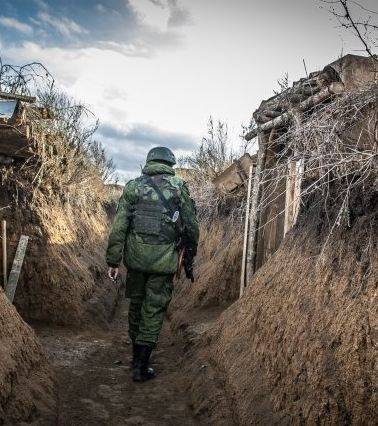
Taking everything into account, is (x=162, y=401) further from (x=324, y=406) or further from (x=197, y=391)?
(x=324, y=406)

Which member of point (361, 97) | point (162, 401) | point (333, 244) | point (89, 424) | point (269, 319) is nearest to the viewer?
point (361, 97)

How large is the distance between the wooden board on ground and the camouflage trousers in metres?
2.54

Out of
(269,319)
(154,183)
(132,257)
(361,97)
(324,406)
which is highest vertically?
(361,97)

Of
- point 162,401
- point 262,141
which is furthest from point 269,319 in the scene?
point 262,141

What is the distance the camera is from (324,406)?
200cm

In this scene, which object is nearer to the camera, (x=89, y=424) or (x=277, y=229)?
(x=89, y=424)

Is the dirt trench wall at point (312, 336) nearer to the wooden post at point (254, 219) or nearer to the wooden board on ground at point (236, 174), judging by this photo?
the wooden post at point (254, 219)

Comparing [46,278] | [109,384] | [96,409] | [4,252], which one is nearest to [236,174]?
[46,278]

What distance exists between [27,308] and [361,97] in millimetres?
4870

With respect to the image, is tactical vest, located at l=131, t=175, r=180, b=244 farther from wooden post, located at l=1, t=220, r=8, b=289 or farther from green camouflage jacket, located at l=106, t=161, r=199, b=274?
wooden post, located at l=1, t=220, r=8, b=289

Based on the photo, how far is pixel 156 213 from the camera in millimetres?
4051

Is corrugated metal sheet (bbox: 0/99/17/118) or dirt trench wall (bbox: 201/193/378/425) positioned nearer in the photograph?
dirt trench wall (bbox: 201/193/378/425)

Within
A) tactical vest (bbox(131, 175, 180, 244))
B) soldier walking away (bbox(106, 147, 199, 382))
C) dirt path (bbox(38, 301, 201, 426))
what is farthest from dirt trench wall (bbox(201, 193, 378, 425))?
tactical vest (bbox(131, 175, 180, 244))

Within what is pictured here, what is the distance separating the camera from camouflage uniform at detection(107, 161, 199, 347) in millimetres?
3992
